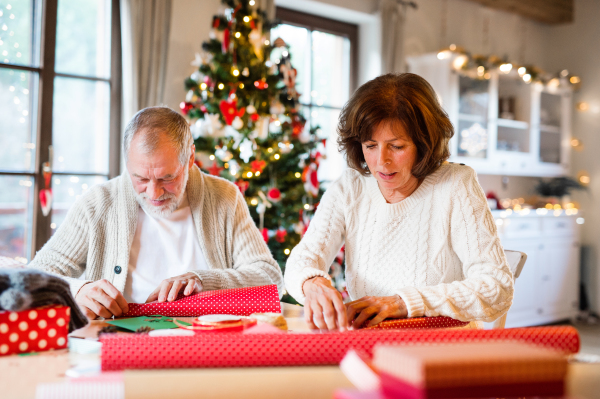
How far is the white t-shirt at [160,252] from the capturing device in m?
1.70

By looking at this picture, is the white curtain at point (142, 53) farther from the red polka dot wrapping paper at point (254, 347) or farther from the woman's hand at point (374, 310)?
the red polka dot wrapping paper at point (254, 347)

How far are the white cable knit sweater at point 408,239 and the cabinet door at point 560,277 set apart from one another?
3.74 meters

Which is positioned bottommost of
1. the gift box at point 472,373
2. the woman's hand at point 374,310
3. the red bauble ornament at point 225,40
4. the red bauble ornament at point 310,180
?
the woman's hand at point 374,310

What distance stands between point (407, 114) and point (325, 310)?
599mm

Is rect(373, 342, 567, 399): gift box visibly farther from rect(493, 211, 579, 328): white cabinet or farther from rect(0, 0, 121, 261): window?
rect(493, 211, 579, 328): white cabinet

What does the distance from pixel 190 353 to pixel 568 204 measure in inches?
209

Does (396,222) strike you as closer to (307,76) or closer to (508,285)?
(508,285)

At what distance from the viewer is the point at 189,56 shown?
11.6ft

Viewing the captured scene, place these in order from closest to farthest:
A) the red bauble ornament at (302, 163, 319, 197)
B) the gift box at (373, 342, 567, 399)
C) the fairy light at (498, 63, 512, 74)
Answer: the gift box at (373, 342, 567, 399), the red bauble ornament at (302, 163, 319, 197), the fairy light at (498, 63, 512, 74)

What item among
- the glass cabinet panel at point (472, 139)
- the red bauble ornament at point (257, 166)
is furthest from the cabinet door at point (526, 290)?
the red bauble ornament at point (257, 166)

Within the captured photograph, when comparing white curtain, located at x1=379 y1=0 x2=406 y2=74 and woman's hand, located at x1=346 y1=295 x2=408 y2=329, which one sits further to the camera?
white curtain, located at x1=379 y1=0 x2=406 y2=74

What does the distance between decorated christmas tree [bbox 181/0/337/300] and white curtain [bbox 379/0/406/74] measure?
50.9 inches

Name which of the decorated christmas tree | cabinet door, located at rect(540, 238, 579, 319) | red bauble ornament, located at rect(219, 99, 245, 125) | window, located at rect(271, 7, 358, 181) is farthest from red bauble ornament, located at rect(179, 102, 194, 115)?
cabinet door, located at rect(540, 238, 579, 319)

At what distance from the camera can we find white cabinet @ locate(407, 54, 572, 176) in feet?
14.6
